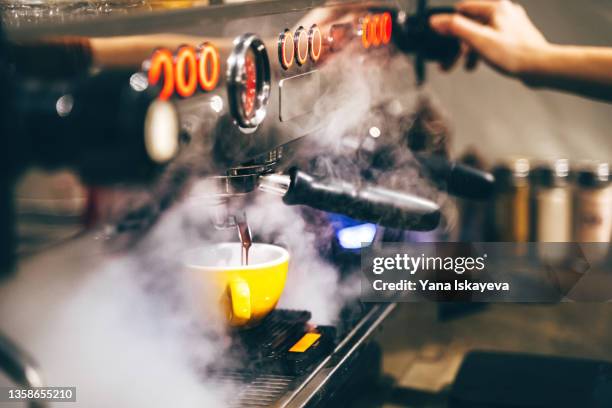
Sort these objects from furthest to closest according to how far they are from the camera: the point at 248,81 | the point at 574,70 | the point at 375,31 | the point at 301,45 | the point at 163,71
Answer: the point at 574,70 → the point at 375,31 → the point at 301,45 → the point at 248,81 → the point at 163,71

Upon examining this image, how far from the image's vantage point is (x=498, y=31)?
116 centimetres

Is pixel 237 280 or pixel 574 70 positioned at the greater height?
pixel 574 70

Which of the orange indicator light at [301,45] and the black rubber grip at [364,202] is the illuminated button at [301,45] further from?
the black rubber grip at [364,202]

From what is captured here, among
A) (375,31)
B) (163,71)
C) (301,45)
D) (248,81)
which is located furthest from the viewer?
(375,31)

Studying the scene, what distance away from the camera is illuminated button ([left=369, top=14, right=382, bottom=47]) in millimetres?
979

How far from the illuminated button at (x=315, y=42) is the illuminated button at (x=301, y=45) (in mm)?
13

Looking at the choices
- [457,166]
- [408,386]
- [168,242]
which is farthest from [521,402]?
[168,242]

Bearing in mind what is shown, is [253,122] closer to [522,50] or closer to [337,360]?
[337,360]

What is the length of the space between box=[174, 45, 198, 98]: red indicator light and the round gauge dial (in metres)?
0.05

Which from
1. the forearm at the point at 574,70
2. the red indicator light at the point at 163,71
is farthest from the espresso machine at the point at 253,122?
the forearm at the point at 574,70

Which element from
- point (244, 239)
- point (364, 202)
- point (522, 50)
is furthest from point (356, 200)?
point (522, 50)

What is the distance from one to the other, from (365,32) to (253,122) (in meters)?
0.36

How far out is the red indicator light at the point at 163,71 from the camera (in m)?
0.51

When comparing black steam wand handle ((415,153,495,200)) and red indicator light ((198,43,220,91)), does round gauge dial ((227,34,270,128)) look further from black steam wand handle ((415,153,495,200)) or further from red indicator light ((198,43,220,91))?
black steam wand handle ((415,153,495,200))
